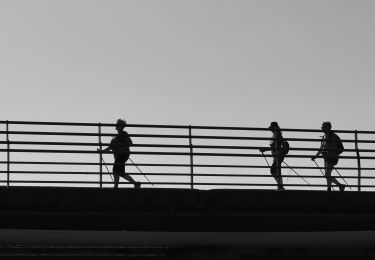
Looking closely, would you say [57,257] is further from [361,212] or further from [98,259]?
[361,212]

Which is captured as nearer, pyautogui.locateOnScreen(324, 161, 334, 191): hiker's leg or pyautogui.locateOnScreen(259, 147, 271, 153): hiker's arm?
pyautogui.locateOnScreen(259, 147, 271, 153): hiker's arm

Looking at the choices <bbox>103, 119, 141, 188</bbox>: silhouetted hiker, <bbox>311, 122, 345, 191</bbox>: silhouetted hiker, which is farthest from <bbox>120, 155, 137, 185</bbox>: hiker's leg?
<bbox>311, 122, 345, 191</bbox>: silhouetted hiker

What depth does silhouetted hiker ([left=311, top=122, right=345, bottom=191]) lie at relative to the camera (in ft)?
51.7

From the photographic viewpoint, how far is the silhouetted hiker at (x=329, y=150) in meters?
15.8

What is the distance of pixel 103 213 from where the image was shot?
43.3ft

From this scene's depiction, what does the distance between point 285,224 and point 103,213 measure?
279 cm

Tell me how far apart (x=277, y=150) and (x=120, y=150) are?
281 cm

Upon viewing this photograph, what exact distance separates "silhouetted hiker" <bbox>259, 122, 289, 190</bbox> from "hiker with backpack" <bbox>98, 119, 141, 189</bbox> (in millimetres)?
2239

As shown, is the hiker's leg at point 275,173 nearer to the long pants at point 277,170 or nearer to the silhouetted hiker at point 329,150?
the long pants at point 277,170

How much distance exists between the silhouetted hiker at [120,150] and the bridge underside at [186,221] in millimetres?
964

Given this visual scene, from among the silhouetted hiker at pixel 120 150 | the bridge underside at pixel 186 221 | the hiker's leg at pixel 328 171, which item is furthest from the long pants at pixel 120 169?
the hiker's leg at pixel 328 171

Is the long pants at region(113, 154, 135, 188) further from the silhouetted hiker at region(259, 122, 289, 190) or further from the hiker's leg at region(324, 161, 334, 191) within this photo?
the hiker's leg at region(324, 161, 334, 191)

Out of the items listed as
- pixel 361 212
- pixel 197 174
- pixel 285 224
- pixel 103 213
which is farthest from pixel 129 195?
pixel 361 212

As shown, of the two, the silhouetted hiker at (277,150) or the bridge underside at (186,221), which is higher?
the silhouetted hiker at (277,150)
